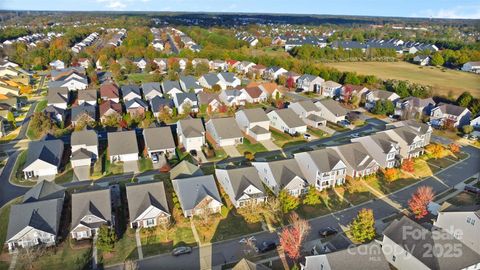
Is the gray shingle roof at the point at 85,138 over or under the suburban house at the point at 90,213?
over

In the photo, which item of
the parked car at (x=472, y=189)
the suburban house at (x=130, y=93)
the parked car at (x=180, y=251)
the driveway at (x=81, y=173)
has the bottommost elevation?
the driveway at (x=81, y=173)

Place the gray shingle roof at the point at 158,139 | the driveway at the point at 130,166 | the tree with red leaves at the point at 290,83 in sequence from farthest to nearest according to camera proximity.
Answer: the tree with red leaves at the point at 290,83, the gray shingle roof at the point at 158,139, the driveway at the point at 130,166

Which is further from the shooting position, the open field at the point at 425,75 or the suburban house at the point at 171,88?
the open field at the point at 425,75

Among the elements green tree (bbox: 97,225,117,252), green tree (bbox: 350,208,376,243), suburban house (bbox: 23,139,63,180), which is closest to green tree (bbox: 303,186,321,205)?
green tree (bbox: 350,208,376,243)

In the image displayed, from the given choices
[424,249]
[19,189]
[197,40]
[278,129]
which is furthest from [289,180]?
[197,40]

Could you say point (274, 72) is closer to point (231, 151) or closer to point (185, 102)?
point (185, 102)

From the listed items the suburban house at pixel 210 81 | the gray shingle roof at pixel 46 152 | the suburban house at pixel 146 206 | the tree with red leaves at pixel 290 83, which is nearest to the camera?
the suburban house at pixel 146 206

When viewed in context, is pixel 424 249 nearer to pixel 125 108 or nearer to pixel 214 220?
pixel 214 220

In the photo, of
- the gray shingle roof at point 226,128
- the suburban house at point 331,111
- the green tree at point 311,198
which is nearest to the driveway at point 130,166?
the gray shingle roof at point 226,128

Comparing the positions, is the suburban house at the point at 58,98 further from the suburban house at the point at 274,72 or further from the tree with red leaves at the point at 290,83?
the suburban house at the point at 274,72
